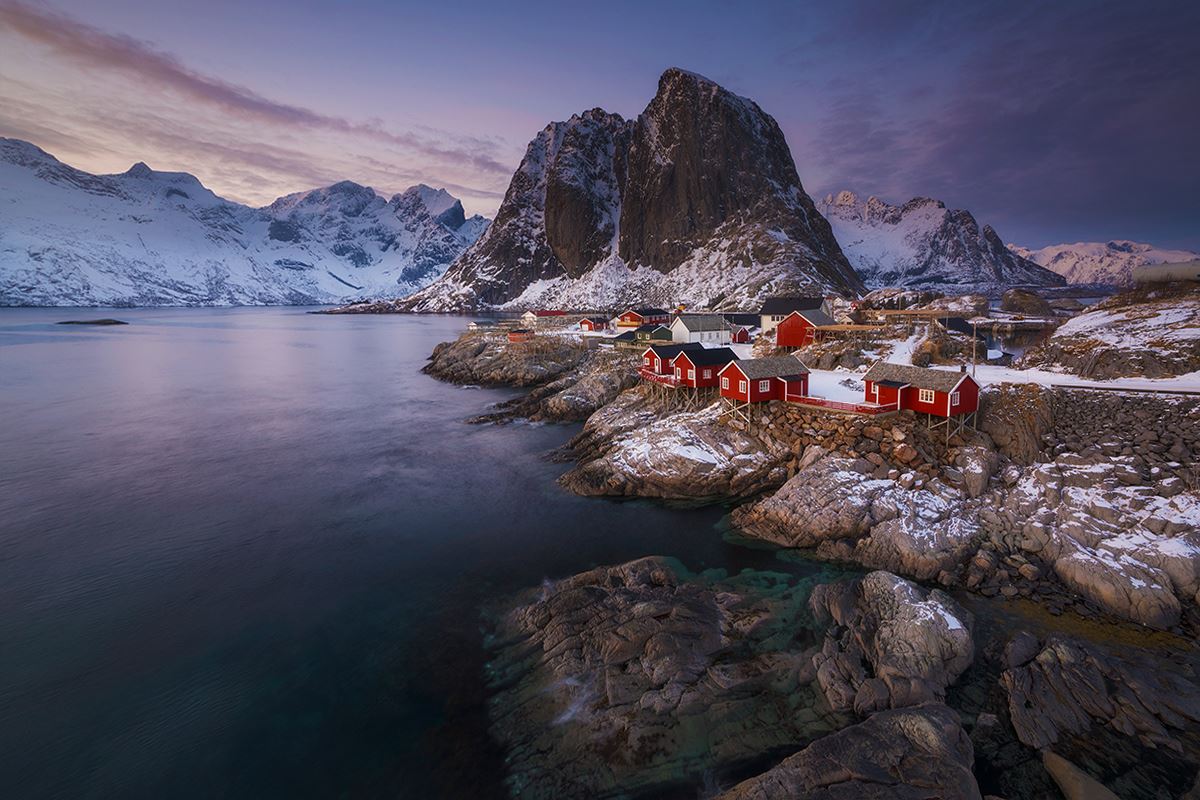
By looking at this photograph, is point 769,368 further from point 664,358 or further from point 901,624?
point 901,624

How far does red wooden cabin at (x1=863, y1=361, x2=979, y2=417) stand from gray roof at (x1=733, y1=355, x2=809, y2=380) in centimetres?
504

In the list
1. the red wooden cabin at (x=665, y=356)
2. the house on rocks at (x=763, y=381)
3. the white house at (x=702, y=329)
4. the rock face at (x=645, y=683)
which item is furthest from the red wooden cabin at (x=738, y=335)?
the rock face at (x=645, y=683)

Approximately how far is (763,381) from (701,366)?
6.75 meters

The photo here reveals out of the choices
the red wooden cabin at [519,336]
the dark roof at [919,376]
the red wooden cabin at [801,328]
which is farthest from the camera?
the red wooden cabin at [519,336]

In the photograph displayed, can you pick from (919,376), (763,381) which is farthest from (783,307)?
(919,376)

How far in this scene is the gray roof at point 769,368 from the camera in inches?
1396

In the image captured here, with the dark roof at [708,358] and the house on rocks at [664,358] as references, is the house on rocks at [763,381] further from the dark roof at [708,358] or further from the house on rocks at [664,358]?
the house on rocks at [664,358]

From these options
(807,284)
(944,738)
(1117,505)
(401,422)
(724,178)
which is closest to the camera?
(944,738)

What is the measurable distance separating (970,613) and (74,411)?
86.3m

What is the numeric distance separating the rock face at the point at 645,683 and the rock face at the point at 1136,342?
103ft

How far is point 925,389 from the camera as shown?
30891 mm

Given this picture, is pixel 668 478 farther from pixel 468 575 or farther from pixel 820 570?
pixel 468 575

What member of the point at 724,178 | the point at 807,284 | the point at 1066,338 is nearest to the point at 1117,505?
the point at 1066,338

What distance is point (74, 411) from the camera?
192 feet
